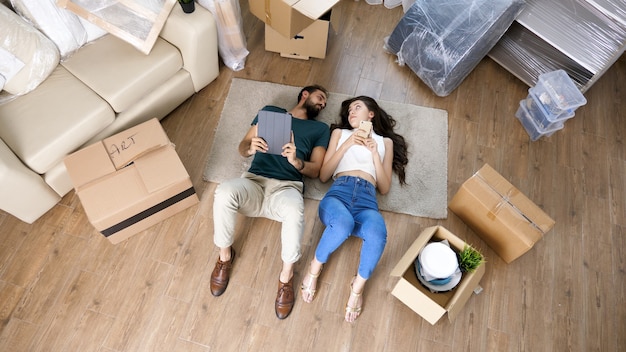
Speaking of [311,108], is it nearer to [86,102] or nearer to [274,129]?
[274,129]

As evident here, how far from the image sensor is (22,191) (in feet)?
5.94

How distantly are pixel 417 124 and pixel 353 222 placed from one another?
926mm

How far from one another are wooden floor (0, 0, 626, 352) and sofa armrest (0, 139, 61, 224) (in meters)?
0.11

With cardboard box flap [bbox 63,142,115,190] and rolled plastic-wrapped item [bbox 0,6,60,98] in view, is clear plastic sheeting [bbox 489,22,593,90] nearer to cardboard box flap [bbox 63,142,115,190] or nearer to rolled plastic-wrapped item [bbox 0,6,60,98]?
cardboard box flap [bbox 63,142,115,190]

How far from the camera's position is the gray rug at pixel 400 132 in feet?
7.21

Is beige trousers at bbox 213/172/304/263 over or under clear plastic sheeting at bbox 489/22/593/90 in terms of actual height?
under

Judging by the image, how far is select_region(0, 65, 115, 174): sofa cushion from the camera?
5.94 ft

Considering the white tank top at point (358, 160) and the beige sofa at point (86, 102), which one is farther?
the white tank top at point (358, 160)

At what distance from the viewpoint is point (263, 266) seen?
6.56 ft

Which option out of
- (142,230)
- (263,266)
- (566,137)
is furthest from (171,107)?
(566,137)

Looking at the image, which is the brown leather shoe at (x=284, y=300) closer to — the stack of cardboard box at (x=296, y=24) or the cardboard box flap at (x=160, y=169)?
the cardboard box flap at (x=160, y=169)

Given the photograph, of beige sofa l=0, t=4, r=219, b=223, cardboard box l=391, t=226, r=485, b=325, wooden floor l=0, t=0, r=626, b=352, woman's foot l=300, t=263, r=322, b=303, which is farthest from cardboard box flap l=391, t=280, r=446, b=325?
beige sofa l=0, t=4, r=219, b=223

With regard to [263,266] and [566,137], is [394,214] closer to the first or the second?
[263,266]

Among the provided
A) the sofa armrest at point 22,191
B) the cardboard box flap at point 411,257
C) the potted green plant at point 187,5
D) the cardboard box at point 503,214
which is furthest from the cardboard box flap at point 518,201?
the sofa armrest at point 22,191
